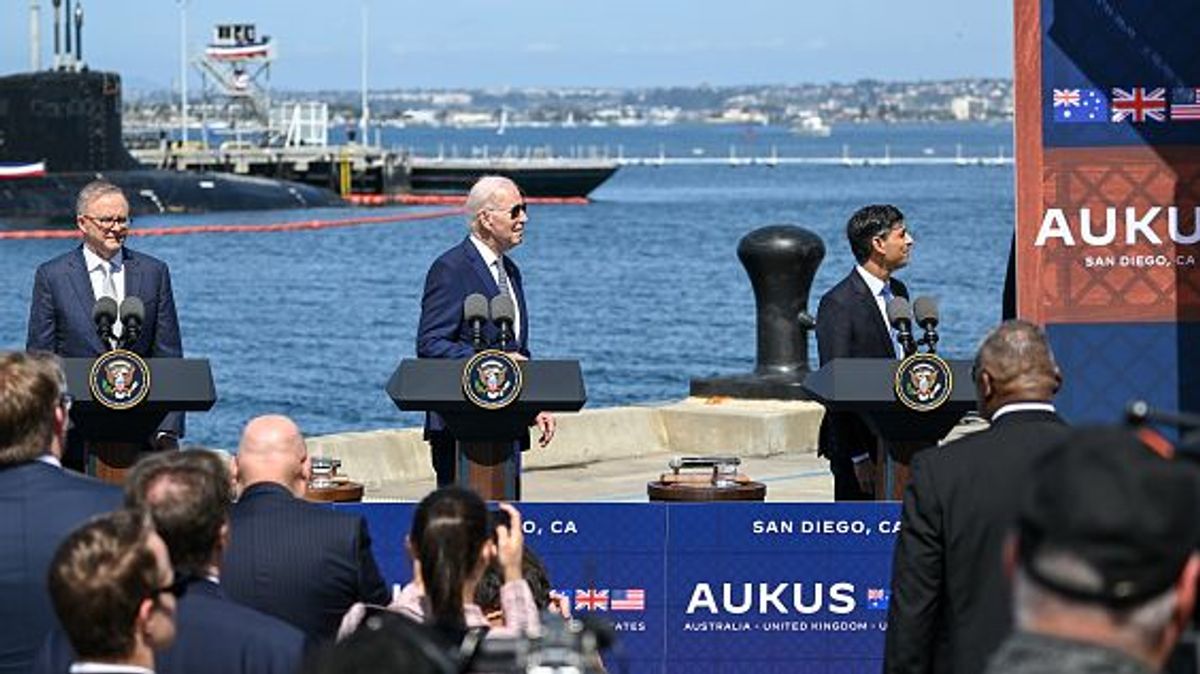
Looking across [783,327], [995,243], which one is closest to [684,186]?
[995,243]

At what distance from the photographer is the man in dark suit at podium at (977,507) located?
21.0 ft

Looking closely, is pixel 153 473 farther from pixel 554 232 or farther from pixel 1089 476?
pixel 554 232

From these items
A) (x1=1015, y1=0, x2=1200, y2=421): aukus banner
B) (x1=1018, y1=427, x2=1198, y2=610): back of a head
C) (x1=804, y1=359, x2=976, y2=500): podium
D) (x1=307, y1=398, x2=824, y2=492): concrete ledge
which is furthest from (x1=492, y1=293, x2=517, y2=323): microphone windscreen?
(x1=1018, y1=427, x2=1198, y2=610): back of a head

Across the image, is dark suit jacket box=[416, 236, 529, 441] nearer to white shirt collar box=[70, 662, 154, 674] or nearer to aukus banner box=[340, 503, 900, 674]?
aukus banner box=[340, 503, 900, 674]

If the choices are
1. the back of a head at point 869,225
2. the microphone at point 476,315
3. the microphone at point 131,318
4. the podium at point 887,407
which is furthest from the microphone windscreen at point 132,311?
the back of a head at point 869,225

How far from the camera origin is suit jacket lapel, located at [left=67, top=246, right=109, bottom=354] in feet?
32.8

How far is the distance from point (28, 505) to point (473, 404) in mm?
3490

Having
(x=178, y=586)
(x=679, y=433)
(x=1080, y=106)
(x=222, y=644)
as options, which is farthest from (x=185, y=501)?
(x=679, y=433)

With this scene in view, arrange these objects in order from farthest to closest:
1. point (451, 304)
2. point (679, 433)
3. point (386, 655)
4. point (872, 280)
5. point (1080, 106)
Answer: point (679, 433) < point (1080, 106) < point (872, 280) < point (451, 304) < point (386, 655)

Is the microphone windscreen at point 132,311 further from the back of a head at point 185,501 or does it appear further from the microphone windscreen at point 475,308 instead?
the back of a head at point 185,501

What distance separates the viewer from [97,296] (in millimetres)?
10070

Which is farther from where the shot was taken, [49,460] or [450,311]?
[450,311]

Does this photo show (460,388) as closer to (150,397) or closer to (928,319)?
(150,397)

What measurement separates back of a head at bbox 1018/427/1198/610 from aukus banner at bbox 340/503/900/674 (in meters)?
5.73
